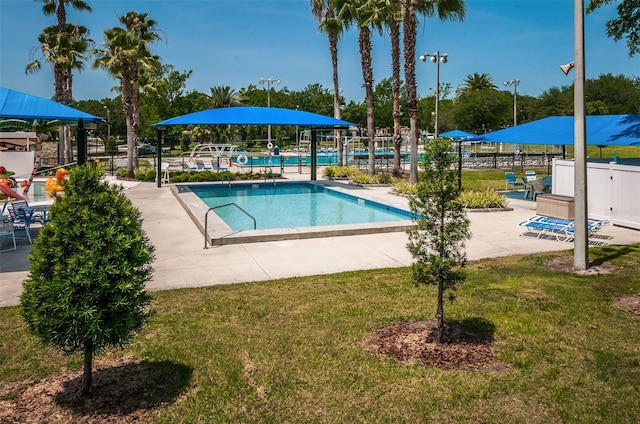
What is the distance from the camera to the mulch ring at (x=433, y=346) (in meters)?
5.45

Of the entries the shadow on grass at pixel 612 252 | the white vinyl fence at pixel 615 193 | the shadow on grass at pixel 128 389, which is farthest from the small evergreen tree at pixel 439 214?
the white vinyl fence at pixel 615 193

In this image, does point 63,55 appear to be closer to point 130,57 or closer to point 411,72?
point 130,57

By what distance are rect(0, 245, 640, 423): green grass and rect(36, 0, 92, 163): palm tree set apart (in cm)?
2838

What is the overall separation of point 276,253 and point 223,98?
55147mm

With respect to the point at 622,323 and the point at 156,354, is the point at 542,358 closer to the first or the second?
the point at 622,323

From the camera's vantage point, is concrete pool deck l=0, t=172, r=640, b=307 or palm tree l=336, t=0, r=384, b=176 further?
palm tree l=336, t=0, r=384, b=176

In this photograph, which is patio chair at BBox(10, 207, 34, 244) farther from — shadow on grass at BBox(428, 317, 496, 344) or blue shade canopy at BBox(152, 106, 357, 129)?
blue shade canopy at BBox(152, 106, 357, 129)

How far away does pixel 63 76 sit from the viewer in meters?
33.5

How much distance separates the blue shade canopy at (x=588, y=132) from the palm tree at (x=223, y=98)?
47.9 m

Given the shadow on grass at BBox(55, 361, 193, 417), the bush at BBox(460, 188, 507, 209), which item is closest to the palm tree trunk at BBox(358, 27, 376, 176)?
the bush at BBox(460, 188, 507, 209)

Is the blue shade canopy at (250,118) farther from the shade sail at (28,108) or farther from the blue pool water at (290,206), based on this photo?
the shade sail at (28,108)

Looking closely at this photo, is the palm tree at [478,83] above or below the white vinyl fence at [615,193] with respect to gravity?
above

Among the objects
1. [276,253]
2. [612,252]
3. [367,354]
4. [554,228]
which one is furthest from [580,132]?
[276,253]

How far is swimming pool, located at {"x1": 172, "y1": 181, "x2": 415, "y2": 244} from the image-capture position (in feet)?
40.4
